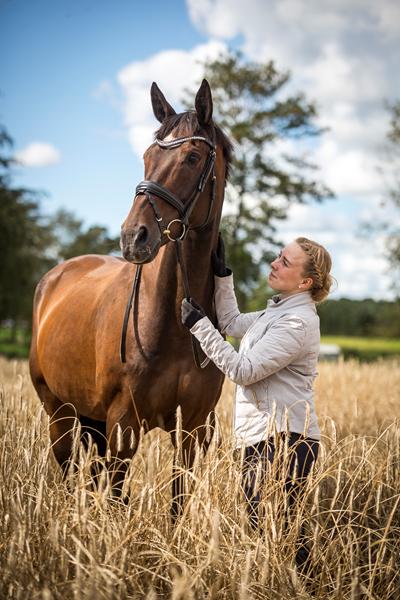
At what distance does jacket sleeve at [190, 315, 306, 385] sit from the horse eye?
90cm

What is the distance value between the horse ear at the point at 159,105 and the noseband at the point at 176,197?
0.39m

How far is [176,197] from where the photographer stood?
3281mm

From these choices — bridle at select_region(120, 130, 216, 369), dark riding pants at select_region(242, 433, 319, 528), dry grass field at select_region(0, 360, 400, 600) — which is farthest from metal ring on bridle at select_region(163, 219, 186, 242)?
dark riding pants at select_region(242, 433, 319, 528)

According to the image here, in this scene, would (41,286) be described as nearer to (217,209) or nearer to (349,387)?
(217,209)

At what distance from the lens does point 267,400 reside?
329 centimetres

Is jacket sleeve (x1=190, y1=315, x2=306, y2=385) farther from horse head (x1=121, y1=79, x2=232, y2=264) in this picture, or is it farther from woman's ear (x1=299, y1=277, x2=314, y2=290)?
horse head (x1=121, y1=79, x2=232, y2=264)

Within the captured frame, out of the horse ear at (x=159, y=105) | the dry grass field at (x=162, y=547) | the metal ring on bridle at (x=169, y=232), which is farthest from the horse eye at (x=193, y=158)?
the dry grass field at (x=162, y=547)

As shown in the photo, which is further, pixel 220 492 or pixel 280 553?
pixel 220 492

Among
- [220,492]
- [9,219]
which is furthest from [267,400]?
[9,219]

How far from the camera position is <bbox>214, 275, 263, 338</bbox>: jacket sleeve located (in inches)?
147

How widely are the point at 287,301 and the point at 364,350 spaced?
2809cm

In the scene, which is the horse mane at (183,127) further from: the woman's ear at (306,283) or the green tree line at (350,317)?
the green tree line at (350,317)

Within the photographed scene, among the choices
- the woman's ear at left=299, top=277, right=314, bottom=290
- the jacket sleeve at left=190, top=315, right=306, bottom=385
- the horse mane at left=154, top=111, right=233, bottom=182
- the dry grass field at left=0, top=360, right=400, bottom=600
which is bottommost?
the dry grass field at left=0, top=360, right=400, bottom=600

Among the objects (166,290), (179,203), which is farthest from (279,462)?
(179,203)
